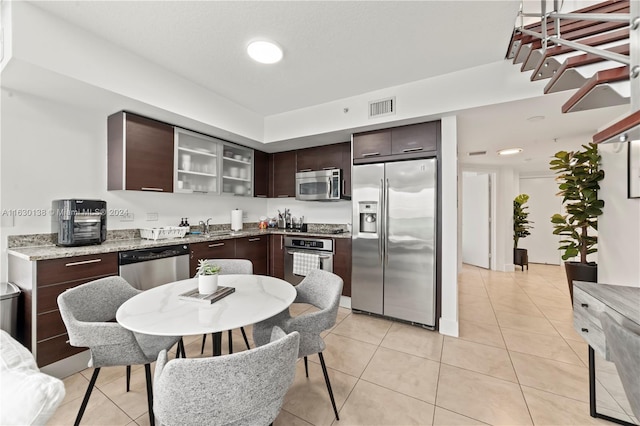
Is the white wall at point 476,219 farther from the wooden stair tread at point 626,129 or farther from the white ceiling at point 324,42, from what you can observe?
the wooden stair tread at point 626,129

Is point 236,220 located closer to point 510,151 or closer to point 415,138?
point 415,138

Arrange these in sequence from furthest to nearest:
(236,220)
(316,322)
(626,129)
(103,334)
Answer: (236,220) < (316,322) < (103,334) < (626,129)

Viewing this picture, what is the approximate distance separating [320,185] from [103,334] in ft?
9.65

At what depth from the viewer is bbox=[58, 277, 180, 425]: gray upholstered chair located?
1.39m

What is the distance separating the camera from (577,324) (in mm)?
1660

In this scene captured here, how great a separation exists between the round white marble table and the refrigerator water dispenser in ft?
5.60

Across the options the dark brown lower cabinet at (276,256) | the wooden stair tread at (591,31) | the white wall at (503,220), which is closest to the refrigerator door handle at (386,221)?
the dark brown lower cabinet at (276,256)

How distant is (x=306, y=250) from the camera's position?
3760mm

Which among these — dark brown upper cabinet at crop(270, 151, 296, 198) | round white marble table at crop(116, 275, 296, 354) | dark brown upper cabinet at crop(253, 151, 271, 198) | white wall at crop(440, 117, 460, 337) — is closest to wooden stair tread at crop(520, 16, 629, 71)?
white wall at crop(440, 117, 460, 337)

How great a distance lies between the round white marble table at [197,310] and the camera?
47.9 inches

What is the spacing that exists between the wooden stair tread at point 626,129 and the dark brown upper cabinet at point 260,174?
384 centimetres

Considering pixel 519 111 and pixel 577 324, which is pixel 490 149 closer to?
pixel 519 111

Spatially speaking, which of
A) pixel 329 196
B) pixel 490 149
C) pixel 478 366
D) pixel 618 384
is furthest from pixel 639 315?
pixel 490 149

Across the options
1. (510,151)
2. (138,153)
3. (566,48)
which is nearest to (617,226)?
(510,151)
